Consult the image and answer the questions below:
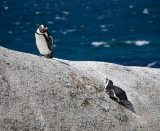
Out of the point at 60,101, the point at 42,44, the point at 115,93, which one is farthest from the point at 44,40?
the point at 115,93

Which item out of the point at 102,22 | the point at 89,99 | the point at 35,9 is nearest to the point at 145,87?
the point at 89,99

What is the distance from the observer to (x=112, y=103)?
7535mm

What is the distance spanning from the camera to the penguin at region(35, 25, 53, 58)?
28.3 feet

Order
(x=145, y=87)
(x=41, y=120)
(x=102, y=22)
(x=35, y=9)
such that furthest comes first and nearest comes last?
(x=35, y=9) → (x=102, y=22) → (x=145, y=87) → (x=41, y=120)

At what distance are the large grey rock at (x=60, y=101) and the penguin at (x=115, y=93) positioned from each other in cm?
10

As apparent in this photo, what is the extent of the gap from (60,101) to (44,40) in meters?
2.30

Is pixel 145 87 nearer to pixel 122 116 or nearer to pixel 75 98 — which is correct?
pixel 122 116

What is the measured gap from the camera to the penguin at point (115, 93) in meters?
7.56

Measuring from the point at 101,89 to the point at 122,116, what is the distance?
844 millimetres

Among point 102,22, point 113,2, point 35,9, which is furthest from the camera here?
point 113,2

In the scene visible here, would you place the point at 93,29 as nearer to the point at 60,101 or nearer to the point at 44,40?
the point at 44,40

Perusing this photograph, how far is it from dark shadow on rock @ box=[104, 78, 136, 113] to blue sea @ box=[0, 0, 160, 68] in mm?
10040

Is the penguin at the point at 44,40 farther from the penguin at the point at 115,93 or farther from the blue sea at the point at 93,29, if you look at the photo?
the blue sea at the point at 93,29

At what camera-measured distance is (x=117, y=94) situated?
7.55m
